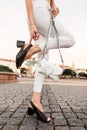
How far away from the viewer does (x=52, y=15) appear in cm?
Answer: 424

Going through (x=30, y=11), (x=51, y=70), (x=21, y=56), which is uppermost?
(x=30, y=11)

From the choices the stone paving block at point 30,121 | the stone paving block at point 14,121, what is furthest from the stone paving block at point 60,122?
the stone paving block at point 14,121

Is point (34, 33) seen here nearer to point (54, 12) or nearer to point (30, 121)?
point (54, 12)

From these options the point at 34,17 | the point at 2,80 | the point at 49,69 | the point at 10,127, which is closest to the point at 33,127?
the point at 10,127

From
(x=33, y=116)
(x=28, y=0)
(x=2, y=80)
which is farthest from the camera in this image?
(x=2, y=80)

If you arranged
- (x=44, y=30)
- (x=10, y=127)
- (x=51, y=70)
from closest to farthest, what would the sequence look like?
(x=10, y=127)
(x=51, y=70)
(x=44, y=30)

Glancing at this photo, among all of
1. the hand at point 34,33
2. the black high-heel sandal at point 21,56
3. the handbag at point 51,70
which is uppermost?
the hand at point 34,33

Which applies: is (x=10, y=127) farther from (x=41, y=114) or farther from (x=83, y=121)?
(x=83, y=121)

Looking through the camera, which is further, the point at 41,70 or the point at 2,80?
the point at 2,80

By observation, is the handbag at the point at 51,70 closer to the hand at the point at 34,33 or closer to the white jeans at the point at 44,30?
the white jeans at the point at 44,30

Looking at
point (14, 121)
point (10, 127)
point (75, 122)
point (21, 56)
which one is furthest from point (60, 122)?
point (21, 56)

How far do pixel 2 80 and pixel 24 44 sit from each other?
61.1 feet

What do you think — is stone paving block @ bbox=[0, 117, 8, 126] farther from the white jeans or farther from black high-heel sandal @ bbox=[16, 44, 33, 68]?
black high-heel sandal @ bbox=[16, 44, 33, 68]

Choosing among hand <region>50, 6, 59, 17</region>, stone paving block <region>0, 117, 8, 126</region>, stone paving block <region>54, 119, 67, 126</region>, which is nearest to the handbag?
stone paving block <region>54, 119, 67, 126</region>
